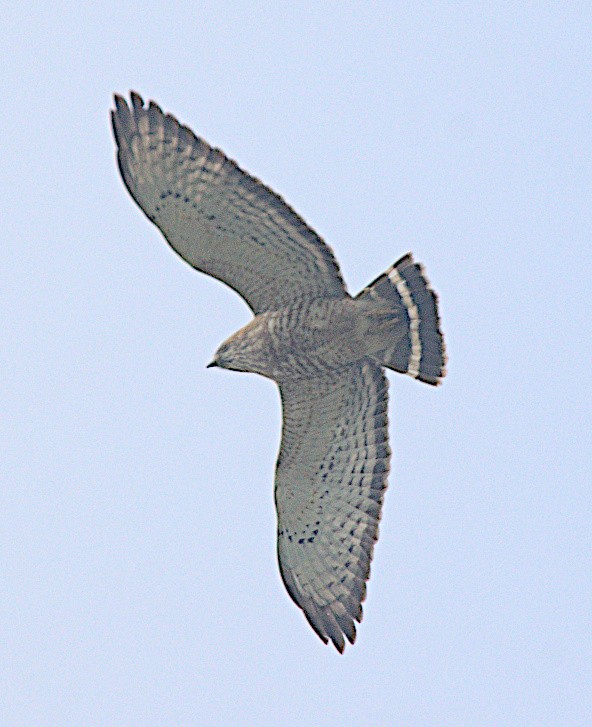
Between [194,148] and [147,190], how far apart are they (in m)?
0.49

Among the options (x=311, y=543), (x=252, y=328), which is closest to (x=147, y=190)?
(x=252, y=328)

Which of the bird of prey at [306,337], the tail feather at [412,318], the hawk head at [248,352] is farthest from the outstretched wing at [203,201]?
the hawk head at [248,352]

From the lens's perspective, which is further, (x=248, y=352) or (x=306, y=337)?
(x=248, y=352)

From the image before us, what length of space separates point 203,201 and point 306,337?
1.34 m

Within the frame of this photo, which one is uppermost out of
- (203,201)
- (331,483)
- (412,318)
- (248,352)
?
(203,201)

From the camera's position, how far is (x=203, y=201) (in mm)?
10609

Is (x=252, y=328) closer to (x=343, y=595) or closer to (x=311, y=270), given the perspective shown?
(x=311, y=270)

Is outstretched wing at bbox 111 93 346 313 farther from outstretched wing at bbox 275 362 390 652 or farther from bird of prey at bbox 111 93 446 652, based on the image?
outstretched wing at bbox 275 362 390 652

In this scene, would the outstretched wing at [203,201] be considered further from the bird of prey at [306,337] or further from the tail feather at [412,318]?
the tail feather at [412,318]

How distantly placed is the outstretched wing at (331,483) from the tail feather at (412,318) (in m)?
0.32

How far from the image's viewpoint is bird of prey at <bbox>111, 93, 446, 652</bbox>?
1059cm

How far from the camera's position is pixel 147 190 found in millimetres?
10633

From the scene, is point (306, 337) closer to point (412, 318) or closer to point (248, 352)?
point (248, 352)

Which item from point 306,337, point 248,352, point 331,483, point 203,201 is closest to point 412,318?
point 306,337
